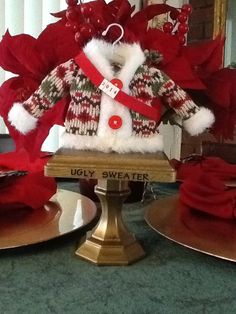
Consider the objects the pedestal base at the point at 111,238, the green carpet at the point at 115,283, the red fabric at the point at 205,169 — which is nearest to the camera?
the green carpet at the point at 115,283

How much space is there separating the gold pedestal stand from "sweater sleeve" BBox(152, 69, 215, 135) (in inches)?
2.8

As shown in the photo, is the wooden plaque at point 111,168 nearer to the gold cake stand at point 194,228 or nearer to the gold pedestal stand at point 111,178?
the gold pedestal stand at point 111,178

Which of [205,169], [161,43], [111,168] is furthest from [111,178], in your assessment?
[205,169]

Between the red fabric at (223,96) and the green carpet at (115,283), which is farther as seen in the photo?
the red fabric at (223,96)

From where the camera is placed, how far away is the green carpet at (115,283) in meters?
0.39

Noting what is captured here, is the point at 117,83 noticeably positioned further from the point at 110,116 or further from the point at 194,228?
the point at 194,228

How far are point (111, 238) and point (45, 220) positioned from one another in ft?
0.44

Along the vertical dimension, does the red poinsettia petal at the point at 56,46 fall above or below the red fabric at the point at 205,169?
above

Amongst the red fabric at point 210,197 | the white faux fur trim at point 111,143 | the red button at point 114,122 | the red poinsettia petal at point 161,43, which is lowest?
the red fabric at point 210,197

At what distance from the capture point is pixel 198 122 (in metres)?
0.52

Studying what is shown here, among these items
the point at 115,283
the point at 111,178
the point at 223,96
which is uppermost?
the point at 223,96

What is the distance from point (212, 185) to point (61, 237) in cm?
24

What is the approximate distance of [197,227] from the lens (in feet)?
1.90

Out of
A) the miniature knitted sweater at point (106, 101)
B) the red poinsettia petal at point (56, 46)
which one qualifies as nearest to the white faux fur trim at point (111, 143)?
the miniature knitted sweater at point (106, 101)
